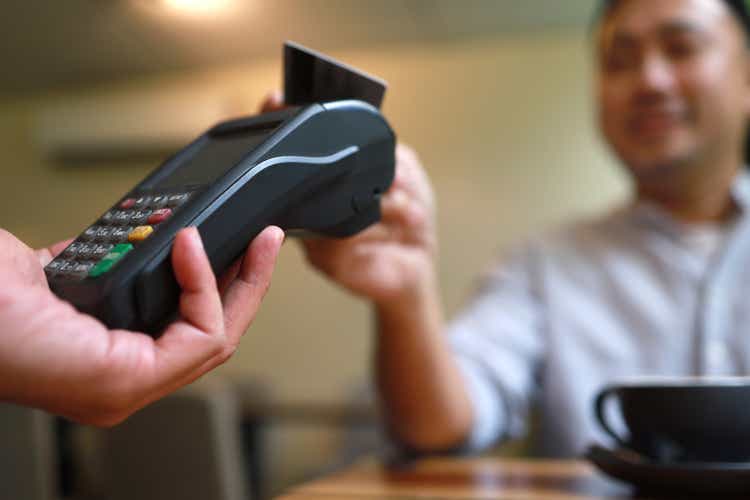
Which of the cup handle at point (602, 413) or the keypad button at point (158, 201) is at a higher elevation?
the keypad button at point (158, 201)

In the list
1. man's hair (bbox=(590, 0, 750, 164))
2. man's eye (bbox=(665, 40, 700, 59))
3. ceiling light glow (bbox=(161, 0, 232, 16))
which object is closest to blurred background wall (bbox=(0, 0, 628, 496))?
ceiling light glow (bbox=(161, 0, 232, 16))

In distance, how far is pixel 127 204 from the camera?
0.83 ft

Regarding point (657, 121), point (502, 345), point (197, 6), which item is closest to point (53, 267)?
point (197, 6)

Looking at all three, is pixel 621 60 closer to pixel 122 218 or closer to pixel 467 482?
pixel 467 482

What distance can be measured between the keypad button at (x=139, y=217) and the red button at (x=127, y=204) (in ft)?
0.05

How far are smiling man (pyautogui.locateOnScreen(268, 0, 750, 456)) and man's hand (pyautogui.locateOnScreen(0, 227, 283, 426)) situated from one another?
478 mm

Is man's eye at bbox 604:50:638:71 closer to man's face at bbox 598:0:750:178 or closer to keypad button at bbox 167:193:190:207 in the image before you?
man's face at bbox 598:0:750:178

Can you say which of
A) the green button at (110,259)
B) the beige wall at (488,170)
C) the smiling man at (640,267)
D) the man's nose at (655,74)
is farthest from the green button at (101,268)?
the beige wall at (488,170)

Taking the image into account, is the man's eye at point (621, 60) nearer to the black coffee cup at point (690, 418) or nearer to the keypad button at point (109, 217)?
the black coffee cup at point (690, 418)

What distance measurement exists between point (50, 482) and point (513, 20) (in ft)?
3.32

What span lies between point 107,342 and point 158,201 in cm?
8

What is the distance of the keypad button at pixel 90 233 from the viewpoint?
9.1 inches

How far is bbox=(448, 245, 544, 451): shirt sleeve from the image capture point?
698 mm

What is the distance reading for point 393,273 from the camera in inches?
19.2
